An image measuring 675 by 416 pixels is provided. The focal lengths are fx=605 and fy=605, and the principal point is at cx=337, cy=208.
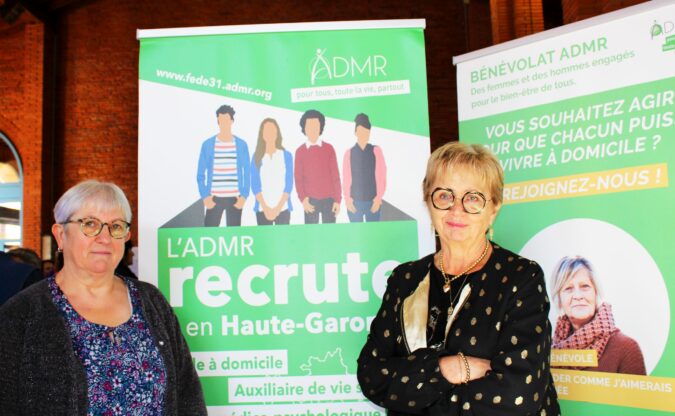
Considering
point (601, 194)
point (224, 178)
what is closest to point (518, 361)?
point (601, 194)

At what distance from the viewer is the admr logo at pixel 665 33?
210cm

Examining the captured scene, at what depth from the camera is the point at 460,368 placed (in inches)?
63.7

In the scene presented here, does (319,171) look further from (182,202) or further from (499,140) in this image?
(499,140)

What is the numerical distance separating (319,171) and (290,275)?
46 cm

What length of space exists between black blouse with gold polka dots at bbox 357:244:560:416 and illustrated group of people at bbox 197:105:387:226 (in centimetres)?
83

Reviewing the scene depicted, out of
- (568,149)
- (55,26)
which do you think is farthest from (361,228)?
(55,26)

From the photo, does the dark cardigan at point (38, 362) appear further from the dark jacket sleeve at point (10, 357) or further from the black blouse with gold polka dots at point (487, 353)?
the black blouse with gold polka dots at point (487, 353)

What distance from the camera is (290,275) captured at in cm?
254

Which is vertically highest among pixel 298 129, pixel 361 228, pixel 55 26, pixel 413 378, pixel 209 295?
pixel 55 26

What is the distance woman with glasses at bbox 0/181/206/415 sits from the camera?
1.77 meters

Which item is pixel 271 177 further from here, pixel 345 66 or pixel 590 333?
pixel 590 333

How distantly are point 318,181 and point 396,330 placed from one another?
3.03 ft

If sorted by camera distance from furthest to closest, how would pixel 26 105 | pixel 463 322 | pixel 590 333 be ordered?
pixel 26 105
pixel 590 333
pixel 463 322

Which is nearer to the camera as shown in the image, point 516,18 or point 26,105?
point 516,18
